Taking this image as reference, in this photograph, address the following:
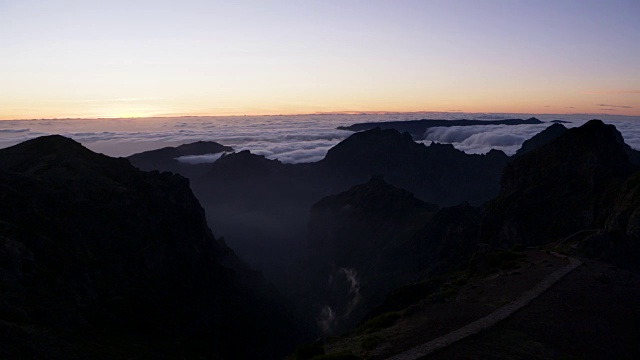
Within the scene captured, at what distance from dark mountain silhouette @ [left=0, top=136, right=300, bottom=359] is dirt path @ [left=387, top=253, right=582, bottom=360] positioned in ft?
94.2

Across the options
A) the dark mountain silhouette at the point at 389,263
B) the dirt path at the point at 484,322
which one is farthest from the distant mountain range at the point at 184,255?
the dirt path at the point at 484,322

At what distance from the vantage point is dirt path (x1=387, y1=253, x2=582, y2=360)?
2445cm

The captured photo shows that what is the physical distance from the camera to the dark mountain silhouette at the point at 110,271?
4888 cm

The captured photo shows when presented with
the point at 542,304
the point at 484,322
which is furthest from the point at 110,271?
the point at 542,304

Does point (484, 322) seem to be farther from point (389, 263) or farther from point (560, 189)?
point (389, 263)

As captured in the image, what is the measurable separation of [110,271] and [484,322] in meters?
68.0

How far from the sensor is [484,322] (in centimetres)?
2873

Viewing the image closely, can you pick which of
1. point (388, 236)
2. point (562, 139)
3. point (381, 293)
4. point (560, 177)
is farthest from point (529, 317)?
point (388, 236)

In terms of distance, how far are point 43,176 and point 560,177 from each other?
10528 cm

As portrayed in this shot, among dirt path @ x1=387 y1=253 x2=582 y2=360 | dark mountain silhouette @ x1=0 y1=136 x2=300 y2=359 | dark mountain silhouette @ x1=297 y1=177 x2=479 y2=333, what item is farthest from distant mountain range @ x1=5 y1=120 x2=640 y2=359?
dirt path @ x1=387 y1=253 x2=582 y2=360

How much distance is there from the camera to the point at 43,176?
280 feet

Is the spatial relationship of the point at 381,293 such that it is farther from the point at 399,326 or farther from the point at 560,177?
the point at 399,326

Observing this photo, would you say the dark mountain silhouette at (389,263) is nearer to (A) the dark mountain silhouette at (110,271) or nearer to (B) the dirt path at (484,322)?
(A) the dark mountain silhouette at (110,271)

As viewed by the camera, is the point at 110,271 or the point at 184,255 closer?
the point at 110,271
